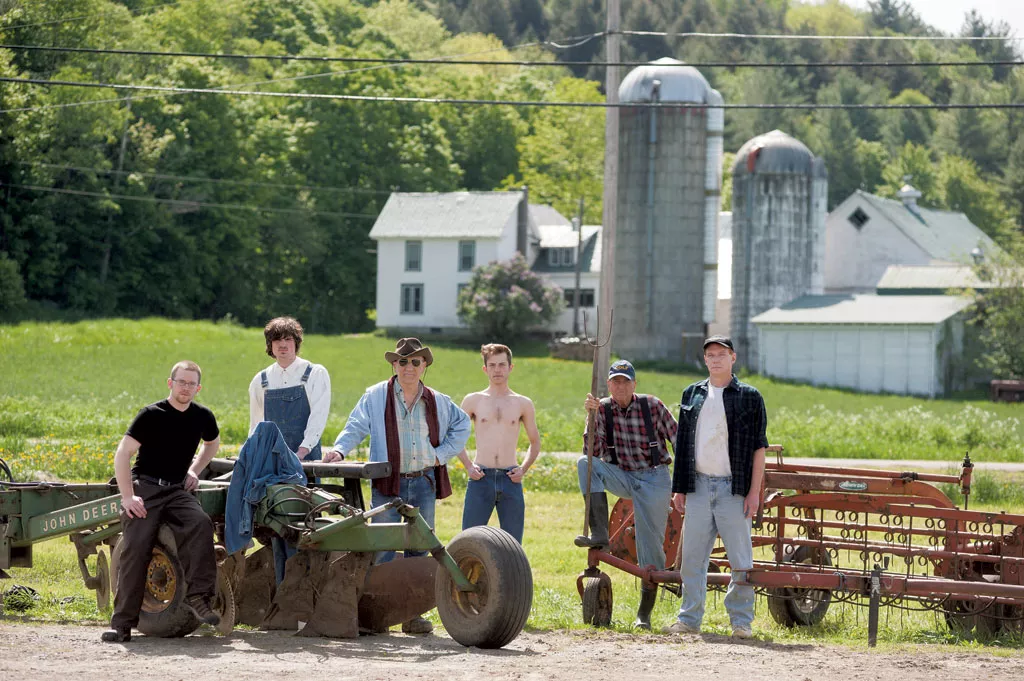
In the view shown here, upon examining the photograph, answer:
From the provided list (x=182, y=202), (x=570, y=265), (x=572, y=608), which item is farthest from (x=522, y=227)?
(x=572, y=608)

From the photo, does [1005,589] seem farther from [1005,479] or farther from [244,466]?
[1005,479]

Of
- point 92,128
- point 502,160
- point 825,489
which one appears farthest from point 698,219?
point 825,489

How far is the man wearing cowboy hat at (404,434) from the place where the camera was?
33.6 feet

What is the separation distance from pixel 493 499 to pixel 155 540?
106 inches

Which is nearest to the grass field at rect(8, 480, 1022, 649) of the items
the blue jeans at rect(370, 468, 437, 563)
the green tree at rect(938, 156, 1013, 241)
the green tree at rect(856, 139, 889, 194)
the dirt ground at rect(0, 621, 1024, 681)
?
the dirt ground at rect(0, 621, 1024, 681)

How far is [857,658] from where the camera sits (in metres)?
8.98

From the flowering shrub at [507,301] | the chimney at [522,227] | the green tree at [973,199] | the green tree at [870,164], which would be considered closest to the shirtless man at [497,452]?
the flowering shrub at [507,301]

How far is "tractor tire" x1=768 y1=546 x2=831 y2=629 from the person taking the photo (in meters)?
11.0

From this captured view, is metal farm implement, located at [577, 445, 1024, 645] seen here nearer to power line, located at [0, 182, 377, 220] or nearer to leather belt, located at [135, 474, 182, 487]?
leather belt, located at [135, 474, 182, 487]

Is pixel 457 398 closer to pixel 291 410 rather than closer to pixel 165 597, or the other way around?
pixel 291 410

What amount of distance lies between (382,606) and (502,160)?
255 ft

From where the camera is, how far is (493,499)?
11141 millimetres

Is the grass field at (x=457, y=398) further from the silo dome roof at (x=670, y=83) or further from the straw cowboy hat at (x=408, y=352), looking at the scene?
the silo dome roof at (x=670, y=83)

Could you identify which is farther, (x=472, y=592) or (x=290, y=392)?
(x=290, y=392)
